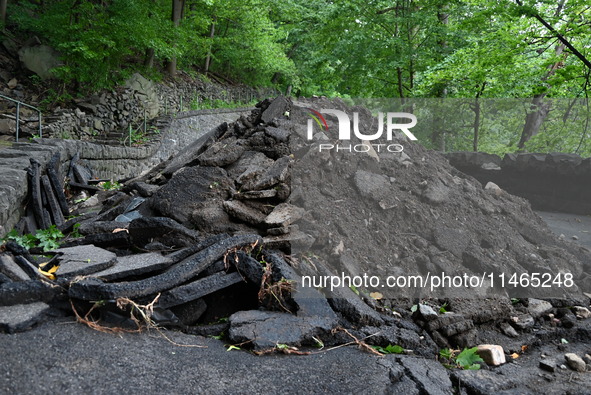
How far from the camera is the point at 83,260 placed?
304 centimetres

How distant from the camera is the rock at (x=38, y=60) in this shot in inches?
453

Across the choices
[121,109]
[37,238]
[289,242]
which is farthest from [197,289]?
[121,109]

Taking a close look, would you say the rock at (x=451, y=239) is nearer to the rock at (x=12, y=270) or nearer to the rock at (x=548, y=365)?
the rock at (x=548, y=365)

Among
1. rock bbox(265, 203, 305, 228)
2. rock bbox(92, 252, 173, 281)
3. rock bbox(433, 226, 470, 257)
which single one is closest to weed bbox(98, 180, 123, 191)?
rock bbox(92, 252, 173, 281)

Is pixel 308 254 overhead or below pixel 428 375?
overhead

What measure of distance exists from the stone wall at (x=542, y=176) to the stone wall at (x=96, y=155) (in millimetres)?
5283

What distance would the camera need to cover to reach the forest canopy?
181 inches

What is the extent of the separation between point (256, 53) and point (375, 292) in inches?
750

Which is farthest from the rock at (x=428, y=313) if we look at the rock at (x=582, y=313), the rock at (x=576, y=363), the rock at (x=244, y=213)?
the rock at (x=244, y=213)

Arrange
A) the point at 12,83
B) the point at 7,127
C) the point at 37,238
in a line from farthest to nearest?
the point at 12,83 → the point at 7,127 → the point at 37,238

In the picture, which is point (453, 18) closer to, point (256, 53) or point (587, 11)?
point (587, 11)

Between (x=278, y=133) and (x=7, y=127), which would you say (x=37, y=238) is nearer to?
(x=278, y=133)

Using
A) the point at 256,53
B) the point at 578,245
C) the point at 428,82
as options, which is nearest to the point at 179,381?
the point at 578,245

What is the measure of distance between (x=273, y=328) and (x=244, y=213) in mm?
1372
